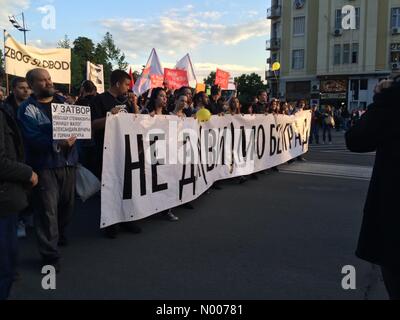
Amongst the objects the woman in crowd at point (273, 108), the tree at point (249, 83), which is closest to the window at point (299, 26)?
the tree at point (249, 83)

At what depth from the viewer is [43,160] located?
429 centimetres

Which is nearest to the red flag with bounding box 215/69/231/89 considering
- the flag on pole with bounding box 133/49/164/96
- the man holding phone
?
the flag on pole with bounding box 133/49/164/96

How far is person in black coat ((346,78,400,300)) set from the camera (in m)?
2.35

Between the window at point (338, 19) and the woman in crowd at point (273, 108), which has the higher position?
the window at point (338, 19)

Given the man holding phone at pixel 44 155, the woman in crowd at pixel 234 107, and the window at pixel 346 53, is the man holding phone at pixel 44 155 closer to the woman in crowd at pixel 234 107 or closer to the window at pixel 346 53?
the woman in crowd at pixel 234 107

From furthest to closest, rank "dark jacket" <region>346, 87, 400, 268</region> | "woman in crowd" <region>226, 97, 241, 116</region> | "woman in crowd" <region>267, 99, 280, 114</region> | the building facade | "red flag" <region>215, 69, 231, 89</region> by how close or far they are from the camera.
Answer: the building facade, "red flag" <region>215, 69, 231, 89</region>, "woman in crowd" <region>267, 99, 280, 114</region>, "woman in crowd" <region>226, 97, 241, 116</region>, "dark jacket" <region>346, 87, 400, 268</region>

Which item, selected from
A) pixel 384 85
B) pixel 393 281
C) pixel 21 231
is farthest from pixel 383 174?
pixel 21 231

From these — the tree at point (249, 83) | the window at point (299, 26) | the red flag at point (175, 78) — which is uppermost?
the window at point (299, 26)

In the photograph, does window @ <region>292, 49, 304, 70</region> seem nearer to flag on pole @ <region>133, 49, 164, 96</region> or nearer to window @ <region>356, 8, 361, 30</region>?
window @ <region>356, 8, 361, 30</region>

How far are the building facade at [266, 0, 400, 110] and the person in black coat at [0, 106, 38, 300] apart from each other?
49.9 meters

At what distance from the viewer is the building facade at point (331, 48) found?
Result: 49.8 metres

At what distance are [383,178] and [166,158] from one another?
412 centimetres

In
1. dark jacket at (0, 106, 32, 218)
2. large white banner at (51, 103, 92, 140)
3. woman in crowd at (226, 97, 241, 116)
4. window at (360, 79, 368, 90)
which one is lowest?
dark jacket at (0, 106, 32, 218)
